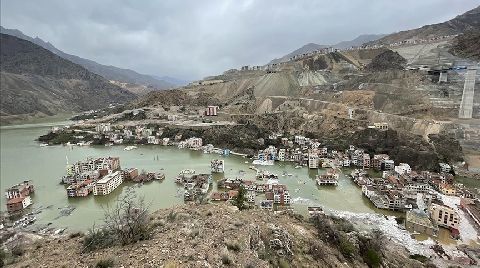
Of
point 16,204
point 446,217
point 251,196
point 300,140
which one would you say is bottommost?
point 446,217

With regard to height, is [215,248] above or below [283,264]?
above

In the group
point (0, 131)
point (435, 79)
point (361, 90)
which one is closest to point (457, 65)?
point (435, 79)

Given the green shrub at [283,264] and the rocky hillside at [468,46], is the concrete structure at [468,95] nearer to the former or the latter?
the rocky hillside at [468,46]

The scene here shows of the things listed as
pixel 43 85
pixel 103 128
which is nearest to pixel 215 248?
pixel 103 128

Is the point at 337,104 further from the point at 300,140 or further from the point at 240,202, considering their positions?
the point at 240,202

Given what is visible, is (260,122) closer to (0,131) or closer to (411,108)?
(411,108)

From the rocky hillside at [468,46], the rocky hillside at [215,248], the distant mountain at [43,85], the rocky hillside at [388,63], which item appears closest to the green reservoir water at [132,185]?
the rocky hillside at [215,248]

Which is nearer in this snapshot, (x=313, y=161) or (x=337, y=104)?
(x=313, y=161)
